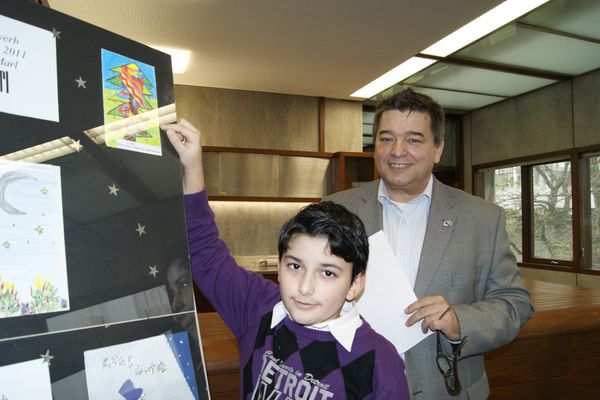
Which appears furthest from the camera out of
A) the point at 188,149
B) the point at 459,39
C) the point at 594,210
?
the point at 594,210

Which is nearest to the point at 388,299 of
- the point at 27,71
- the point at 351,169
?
the point at 27,71

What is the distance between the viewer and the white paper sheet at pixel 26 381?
67 centimetres

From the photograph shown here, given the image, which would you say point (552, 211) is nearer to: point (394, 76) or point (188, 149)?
point (394, 76)

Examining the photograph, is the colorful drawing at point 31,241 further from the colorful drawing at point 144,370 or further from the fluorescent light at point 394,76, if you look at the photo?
the fluorescent light at point 394,76

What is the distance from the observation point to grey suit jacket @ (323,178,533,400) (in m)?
1.36

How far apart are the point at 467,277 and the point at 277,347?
0.70m

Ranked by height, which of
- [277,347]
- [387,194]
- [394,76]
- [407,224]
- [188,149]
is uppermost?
[394,76]

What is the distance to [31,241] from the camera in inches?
28.1

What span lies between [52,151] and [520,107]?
6143 mm

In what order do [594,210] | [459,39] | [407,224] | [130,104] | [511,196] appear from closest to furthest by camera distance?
1. [130,104]
2. [407,224]
3. [459,39]
4. [594,210]
5. [511,196]

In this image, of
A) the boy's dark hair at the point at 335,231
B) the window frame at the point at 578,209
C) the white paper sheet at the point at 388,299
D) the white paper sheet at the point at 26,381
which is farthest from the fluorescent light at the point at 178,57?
the window frame at the point at 578,209

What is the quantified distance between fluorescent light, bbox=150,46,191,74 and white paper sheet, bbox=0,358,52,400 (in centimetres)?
320

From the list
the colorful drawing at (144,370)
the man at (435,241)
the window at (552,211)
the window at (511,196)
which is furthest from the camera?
the window at (511,196)

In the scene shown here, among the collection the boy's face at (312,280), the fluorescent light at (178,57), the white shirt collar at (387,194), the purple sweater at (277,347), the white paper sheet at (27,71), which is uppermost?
the fluorescent light at (178,57)
